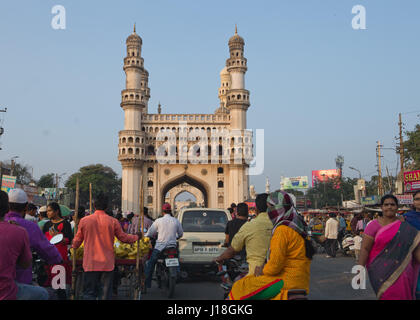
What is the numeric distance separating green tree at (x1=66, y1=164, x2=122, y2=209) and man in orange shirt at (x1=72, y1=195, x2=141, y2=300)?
6091cm

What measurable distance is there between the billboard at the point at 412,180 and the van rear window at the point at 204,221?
1679cm

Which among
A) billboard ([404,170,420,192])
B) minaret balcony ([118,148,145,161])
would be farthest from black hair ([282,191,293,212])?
minaret balcony ([118,148,145,161])

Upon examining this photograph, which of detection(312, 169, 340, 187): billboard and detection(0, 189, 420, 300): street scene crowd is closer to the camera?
detection(0, 189, 420, 300): street scene crowd


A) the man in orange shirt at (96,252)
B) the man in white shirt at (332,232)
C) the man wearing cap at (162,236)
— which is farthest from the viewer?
the man in white shirt at (332,232)

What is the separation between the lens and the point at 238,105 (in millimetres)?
44219

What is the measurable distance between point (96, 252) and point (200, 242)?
408 cm

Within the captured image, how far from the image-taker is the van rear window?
9648 mm

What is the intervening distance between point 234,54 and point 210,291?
131 ft

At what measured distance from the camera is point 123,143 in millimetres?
43281

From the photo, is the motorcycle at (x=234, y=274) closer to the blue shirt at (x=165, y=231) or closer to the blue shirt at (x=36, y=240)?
the blue shirt at (x=36, y=240)

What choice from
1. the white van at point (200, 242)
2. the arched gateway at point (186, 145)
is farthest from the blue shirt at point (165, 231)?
the arched gateway at point (186, 145)

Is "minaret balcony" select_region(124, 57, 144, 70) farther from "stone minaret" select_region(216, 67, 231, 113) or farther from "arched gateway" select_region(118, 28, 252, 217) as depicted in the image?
"stone minaret" select_region(216, 67, 231, 113)

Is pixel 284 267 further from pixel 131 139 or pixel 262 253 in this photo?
pixel 131 139

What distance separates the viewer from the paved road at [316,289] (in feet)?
24.8
